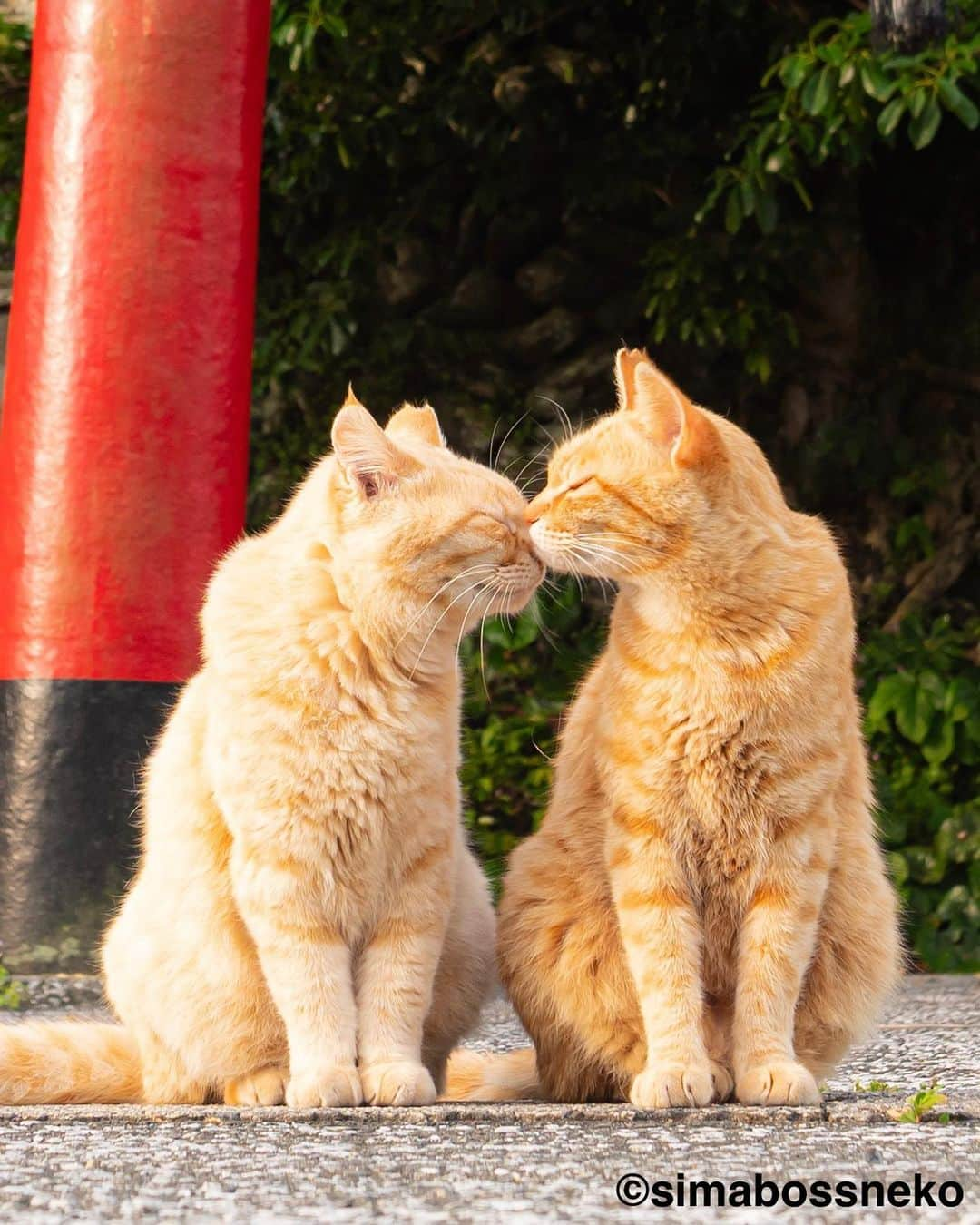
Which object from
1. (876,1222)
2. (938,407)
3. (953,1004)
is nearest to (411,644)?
(876,1222)

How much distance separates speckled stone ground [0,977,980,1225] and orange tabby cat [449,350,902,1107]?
18 centimetres

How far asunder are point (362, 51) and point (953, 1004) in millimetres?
4331

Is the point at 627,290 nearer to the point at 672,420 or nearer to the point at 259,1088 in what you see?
the point at 672,420

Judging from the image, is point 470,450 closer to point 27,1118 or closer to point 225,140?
point 225,140

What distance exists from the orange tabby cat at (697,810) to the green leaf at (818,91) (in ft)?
8.38

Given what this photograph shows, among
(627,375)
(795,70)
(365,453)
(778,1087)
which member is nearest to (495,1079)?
(778,1087)

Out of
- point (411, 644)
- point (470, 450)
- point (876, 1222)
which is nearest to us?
point (876, 1222)

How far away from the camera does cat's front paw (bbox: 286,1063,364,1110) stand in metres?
2.74

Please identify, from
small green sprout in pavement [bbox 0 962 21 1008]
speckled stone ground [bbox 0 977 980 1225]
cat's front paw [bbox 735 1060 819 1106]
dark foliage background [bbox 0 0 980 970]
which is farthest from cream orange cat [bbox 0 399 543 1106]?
dark foliage background [bbox 0 0 980 970]

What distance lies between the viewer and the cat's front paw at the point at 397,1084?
2760 mm

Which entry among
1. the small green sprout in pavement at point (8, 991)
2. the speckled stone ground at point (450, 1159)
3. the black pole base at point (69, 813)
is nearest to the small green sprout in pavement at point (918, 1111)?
the speckled stone ground at point (450, 1159)

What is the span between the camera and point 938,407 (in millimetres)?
7398

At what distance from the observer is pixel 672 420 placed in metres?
3.11

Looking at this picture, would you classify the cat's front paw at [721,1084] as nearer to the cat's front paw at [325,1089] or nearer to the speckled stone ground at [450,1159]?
the speckled stone ground at [450,1159]
